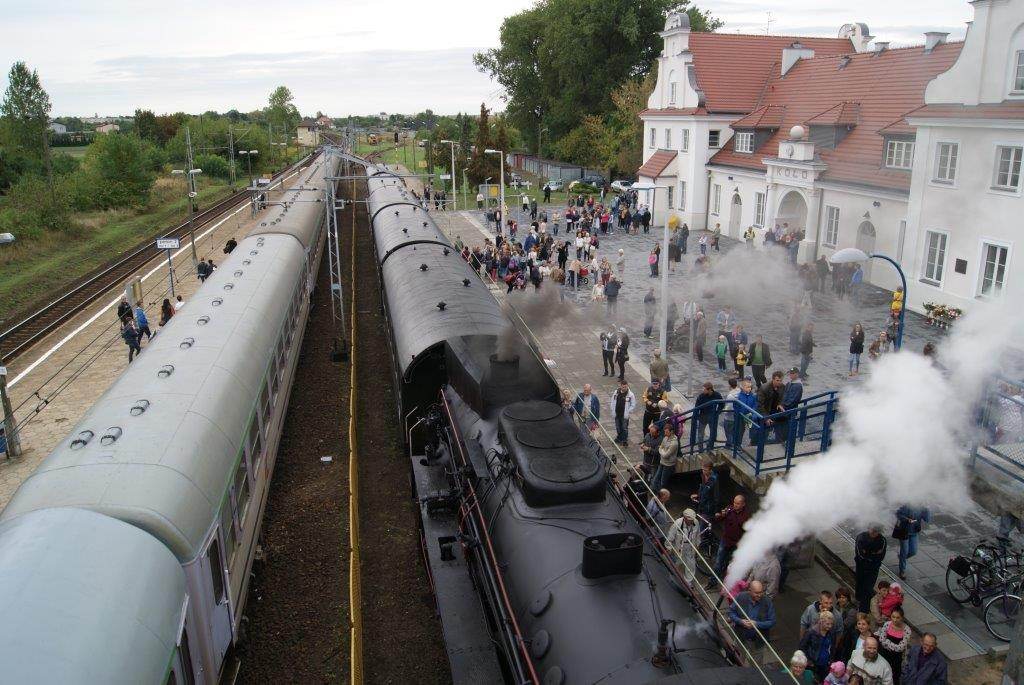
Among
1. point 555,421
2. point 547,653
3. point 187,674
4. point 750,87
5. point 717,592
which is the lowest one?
point 717,592

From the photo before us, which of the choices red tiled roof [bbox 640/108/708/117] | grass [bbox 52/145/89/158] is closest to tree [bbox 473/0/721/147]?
red tiled roof [bbox 640/108/708/117]

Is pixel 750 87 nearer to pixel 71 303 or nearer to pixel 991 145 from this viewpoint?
pixel 991 145

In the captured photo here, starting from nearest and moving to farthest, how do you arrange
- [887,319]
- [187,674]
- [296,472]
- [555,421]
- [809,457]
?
1. [187,674]
2. [555,421]
3. [809,457]
4. [296,472]
5. [887,319]

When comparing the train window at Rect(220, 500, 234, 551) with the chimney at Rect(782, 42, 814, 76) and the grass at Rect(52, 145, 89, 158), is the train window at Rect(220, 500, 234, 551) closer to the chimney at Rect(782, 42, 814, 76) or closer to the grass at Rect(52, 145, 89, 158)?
the chimney at Rect(782, 42, 814, 76)

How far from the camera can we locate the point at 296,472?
1553 centimetres

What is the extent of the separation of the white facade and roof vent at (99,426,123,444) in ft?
64.0

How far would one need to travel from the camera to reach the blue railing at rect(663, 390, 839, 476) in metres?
12.5

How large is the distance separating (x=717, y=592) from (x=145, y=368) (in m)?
9.60

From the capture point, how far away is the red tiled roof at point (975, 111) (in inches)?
784

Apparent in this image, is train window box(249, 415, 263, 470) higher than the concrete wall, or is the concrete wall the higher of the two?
the concrete wall

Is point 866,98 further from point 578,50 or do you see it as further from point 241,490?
point 578,50

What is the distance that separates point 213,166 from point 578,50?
42586 mm

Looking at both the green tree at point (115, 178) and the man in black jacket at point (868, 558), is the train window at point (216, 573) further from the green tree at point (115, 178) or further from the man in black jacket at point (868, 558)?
the green tree at point (115, 178)

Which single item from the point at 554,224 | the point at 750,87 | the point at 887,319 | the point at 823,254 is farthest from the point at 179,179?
the point at 887,319
